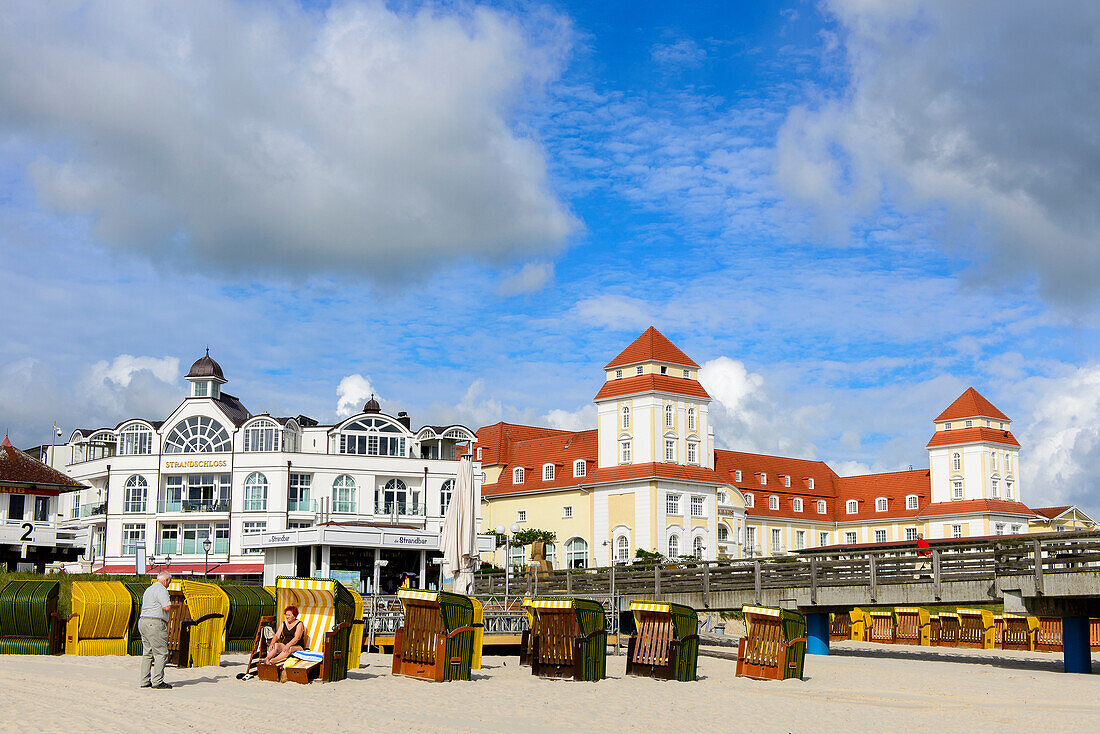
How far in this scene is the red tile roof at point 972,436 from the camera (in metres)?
88.8

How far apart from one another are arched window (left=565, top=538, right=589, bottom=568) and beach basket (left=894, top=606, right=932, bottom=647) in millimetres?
40199

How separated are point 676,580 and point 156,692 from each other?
19578mm

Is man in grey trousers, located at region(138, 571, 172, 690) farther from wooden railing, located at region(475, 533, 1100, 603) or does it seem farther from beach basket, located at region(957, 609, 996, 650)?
beach basket, located at region(957, 609, 996, 650)

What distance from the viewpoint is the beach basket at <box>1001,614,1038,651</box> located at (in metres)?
34.1

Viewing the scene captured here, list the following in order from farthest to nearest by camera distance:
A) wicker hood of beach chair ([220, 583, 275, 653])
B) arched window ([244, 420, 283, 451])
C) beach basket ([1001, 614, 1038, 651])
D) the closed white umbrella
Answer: arched window ([244, 420, 283, 451]), beach basket ([1001, 614, 1038, 651]), the closed white umbrella, wicker hood of beach chair ([220, 583, 275, 653])

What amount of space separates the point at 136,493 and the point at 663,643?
46.7 metres

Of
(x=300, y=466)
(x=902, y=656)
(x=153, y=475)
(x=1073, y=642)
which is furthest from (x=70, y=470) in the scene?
(x=1073, y=642)

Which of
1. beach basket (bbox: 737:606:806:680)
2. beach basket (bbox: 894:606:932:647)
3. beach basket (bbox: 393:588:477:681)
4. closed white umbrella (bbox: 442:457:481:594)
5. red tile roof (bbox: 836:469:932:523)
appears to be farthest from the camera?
red tile roof (bbox: 836:469:932:523)

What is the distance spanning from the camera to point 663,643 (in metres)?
19.6

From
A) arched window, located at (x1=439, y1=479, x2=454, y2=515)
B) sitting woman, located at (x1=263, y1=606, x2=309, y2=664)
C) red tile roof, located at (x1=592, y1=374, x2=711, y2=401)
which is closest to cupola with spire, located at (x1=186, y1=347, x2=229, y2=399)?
arched window, located at (x1=439, y1=479, x2=454, y2=515)

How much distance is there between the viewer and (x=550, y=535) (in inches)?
2987

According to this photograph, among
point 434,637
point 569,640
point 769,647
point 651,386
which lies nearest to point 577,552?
point 651,386

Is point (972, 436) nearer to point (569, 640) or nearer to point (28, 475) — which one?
point (28, 475)

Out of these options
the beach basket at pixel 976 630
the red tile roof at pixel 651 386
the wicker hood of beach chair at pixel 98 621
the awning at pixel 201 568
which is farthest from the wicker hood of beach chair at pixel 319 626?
the red tile roof at pixel 651 386
